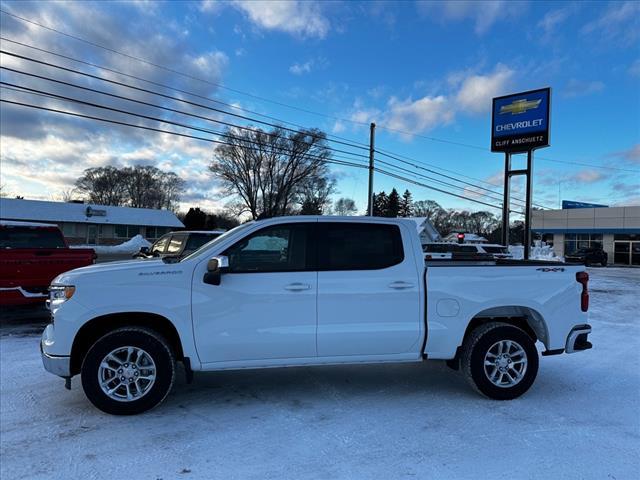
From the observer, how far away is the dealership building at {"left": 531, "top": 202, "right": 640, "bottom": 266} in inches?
1641

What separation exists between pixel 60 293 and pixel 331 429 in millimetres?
2822

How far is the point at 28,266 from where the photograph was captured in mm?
8250

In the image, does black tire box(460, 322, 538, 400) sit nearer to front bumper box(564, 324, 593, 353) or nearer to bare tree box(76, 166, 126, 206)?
front bumper box(564, 324, 593, 353)

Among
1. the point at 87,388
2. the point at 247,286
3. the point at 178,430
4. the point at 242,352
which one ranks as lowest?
the point at 178,430

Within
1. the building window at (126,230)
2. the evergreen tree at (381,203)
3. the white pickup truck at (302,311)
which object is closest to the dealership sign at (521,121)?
the white pickup truck at (302,311)

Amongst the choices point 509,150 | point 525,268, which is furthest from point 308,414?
point 509,150

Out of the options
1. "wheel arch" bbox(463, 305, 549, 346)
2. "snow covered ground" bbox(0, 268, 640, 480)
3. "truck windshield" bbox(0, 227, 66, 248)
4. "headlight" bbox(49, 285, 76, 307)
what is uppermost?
"truck windshield" bbox(0, 227, 66, 248)

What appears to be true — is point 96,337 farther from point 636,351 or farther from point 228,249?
point 636,351

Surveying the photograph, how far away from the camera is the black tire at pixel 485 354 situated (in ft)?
15.4

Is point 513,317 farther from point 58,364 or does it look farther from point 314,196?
point 314,196

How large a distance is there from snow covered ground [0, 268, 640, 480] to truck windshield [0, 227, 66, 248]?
4398 mm

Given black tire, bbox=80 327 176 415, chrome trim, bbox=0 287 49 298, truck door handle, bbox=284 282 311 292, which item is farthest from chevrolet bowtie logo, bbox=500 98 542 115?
black tire, bbox=80 327 176 415

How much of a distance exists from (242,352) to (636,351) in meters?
6.25

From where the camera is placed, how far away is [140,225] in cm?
5669
